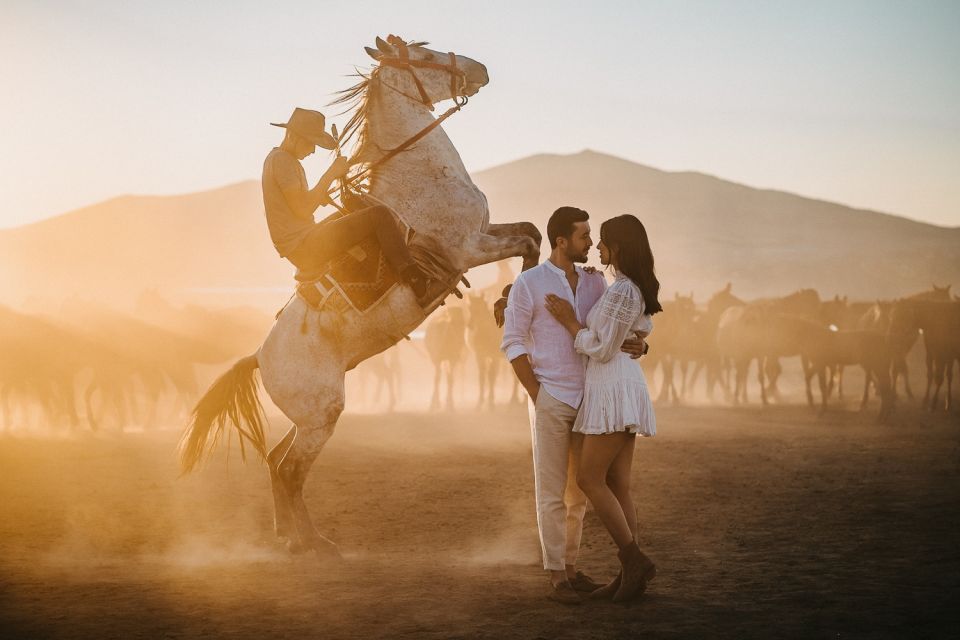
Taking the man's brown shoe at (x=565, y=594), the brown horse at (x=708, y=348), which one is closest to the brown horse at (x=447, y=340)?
the brown horse at (x=708, y=348)

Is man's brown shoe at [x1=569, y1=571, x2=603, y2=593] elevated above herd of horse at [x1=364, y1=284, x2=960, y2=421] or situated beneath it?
situated beneath

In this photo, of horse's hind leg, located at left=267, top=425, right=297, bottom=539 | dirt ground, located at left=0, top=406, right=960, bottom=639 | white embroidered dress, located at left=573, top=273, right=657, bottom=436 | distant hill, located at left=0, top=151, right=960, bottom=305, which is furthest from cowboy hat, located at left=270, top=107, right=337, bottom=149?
distant hill, located at left=0, top=151, right=960, bottom=305

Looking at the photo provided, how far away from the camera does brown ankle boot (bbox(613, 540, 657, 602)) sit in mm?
6172

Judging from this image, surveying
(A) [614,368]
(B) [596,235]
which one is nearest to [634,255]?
(A) [614,368]

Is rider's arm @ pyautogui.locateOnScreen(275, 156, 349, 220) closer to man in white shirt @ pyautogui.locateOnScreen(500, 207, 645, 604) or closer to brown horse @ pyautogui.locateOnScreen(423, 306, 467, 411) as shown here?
man in white shirt @ pyautogui.locateOnScreen(500, 207, 645, 604)

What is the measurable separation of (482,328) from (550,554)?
804 inches

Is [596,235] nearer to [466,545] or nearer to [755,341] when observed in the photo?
[755,341]

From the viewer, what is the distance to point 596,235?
10925 centimetres

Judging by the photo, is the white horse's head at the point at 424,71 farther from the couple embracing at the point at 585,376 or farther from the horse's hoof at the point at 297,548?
the horse's hoof at the point at 297,548

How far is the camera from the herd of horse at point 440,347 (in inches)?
872

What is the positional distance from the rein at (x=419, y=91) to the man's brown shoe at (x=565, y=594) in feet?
12.6

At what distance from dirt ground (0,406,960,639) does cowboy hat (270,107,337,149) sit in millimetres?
3510

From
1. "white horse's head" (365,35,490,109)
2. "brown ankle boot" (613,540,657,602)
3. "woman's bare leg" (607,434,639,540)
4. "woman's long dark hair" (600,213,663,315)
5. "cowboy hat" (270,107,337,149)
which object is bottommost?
"brown ankle boot" (613,540,657,602)

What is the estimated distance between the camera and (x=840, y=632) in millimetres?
5484
